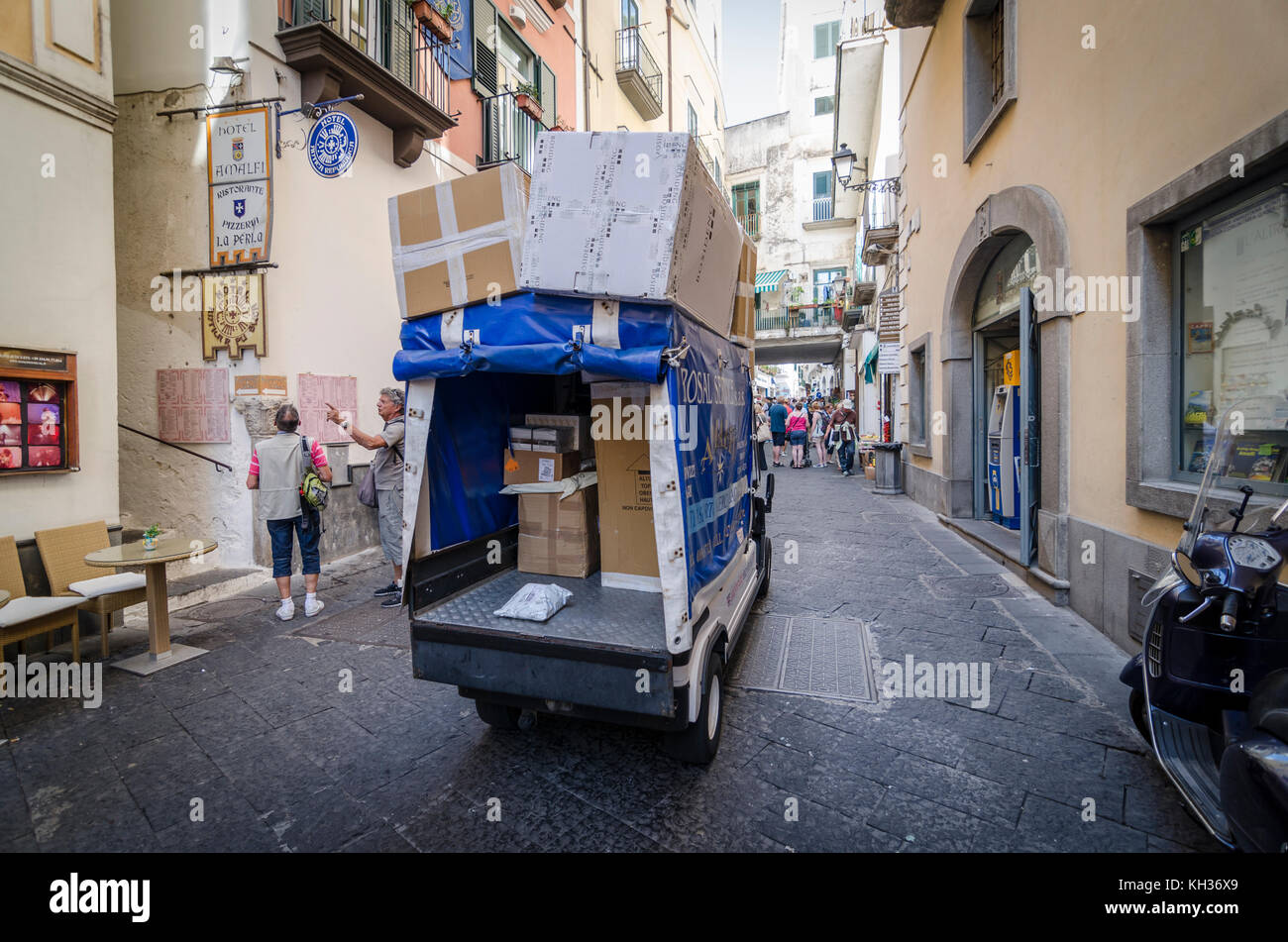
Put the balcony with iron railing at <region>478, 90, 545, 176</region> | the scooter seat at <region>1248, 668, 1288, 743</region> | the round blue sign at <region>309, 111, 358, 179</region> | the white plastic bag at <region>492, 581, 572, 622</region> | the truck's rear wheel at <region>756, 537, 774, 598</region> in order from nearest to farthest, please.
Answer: the scooter seat at <region>1248, 668, 1288, 743</region>, the white plastic bag at <region>492, 581, 572, 622</region>, the truck's rear wheel at <region>756, 537, 774, 598</region>, the round blue sign at <region>309, 111, 358, 179</region>, the balcony with iron railing at <region>478, 90, 545, 176</region>

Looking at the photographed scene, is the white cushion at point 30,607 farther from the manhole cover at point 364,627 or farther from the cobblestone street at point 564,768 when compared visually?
the manhole cover at point 364,627

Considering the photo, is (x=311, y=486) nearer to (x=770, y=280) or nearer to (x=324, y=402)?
(x=324, y=402)

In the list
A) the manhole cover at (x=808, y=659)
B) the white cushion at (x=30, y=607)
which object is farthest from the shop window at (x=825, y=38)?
the white cushion at (x=30, y=607)

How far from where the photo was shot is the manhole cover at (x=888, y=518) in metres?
9.59

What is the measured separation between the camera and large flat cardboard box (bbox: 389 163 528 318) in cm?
298

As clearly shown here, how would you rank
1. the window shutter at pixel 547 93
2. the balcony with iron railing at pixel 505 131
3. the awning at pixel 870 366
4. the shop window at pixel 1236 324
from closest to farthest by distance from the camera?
the shop window at pixel 1236 324
the balcony with iron railing at pixel 505 131
the window shutter at pixel 547 93
the awning at pixel 870 366

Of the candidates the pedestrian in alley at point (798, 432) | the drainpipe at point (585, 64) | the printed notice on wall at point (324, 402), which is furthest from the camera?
the pedestrian in alley at point (798, 432)

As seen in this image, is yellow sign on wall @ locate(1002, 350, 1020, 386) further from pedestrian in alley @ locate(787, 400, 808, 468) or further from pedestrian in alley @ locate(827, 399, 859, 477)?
pedestrian in alley @ locate(787, 400, 808, 468)

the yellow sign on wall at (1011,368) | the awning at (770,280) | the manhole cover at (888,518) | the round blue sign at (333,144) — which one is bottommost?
the manhole cover at (888,518)

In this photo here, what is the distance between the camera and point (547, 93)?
12250mm

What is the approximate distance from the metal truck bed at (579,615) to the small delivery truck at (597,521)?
2 cm

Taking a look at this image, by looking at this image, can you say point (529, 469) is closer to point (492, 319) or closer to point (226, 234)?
point (492, 319)

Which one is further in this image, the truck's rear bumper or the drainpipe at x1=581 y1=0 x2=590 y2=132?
the drainpipe at x1=581 y1=0 x2=590 y2=132

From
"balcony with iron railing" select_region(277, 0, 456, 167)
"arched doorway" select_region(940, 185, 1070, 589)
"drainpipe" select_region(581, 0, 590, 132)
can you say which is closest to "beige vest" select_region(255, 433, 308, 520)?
"balcony with iron railing" select_region(277, 0, 456, 167)
